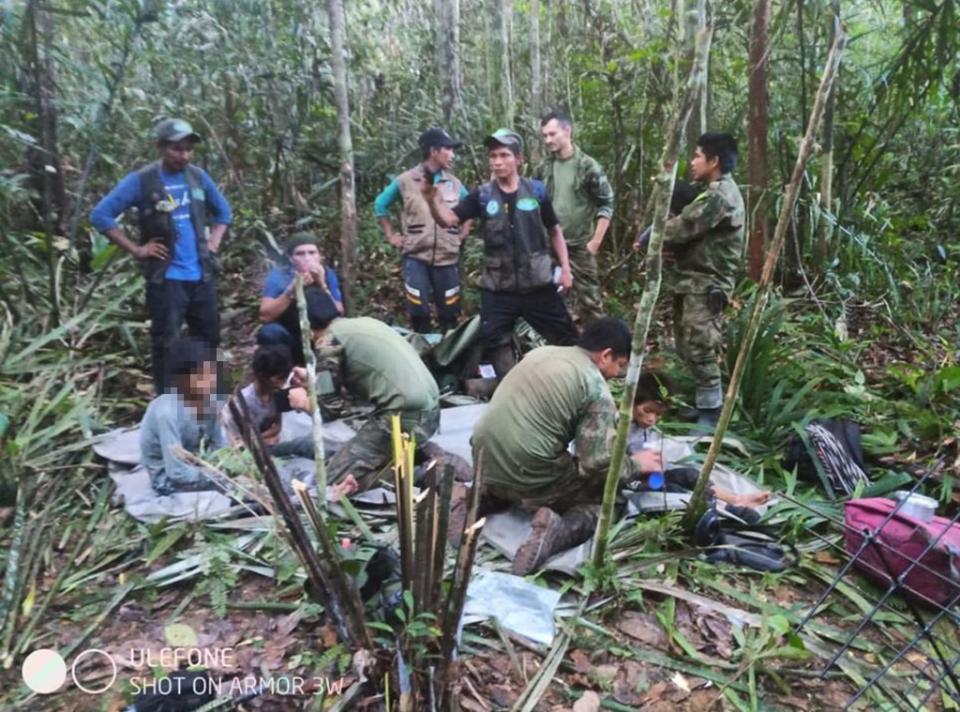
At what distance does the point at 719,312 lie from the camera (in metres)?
4.75

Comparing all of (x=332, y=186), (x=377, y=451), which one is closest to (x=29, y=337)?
(x=377, y=451)

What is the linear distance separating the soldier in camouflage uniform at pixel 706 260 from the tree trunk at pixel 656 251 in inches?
77.2

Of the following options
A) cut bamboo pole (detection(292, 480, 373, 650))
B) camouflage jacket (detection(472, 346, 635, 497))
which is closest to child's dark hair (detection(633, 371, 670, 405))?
camouflage jacket (detection(472, 346, 635, 497))

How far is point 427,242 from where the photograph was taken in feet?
18.5

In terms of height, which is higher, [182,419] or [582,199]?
[582,199]

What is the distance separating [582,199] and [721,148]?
55.9 inches

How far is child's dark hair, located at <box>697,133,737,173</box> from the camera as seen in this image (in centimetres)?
437

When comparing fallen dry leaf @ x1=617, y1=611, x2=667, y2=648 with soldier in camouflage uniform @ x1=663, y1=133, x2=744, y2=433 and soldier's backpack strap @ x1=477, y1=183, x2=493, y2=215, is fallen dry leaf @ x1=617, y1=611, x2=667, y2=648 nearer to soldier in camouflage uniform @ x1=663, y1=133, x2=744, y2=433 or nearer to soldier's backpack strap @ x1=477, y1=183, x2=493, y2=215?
soldier in camouflage uniform @ x1=663, y1=133, x2=744, y2=433

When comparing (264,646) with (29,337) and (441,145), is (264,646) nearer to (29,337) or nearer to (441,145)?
(29,337)

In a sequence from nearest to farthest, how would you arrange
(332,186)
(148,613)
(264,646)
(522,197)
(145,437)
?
(264,646)
(148,613)
(145,437)
(522,197)
(332,186)

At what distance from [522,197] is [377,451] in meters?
2.06

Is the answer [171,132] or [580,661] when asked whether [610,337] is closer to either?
[580,661]

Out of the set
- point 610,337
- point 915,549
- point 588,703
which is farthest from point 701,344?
point 588,703

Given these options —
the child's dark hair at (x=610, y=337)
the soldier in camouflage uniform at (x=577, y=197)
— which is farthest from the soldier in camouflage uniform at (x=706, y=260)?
the child's dark hair at (x=610, y=337)
